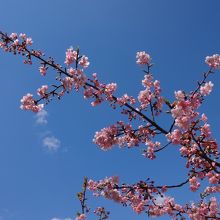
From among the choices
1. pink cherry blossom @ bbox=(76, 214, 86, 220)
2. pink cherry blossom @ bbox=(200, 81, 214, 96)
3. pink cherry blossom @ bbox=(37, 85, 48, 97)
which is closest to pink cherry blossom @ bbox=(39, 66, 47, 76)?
pink cherry blossom @ bbox=(37, 85, 48, 97)

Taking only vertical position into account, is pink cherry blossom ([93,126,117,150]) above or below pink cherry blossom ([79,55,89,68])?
below

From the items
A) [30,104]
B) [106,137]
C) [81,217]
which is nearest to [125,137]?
[106,137]

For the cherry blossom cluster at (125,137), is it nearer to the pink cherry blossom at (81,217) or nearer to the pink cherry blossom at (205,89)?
the pink cherry blossom at (205,89)

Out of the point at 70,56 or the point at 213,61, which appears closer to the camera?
the point at 213,61

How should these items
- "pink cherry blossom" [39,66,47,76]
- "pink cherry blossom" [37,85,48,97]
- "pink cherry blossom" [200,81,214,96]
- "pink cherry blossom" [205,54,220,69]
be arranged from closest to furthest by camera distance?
"pink cherry blossom" [200,81,214,96] < "pink cherry blossom" [205,54,220,69] < "pink cherry blossom" [37,85,48,97] < "pink cherry blossom" [39,66,47,76]

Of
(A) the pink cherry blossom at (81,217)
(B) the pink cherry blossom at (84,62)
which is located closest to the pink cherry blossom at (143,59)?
(B) the pink cherry blossom at (84,62)

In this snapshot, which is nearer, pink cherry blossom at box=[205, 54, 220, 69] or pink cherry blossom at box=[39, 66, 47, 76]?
pink cherry blossom at box=[205, 54, 220, 69]

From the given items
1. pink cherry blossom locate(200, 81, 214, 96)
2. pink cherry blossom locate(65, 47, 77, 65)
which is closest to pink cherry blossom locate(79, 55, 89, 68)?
pink cherry blossom locate(65, 47, 77, 65)

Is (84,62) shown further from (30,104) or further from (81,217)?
(81,217)

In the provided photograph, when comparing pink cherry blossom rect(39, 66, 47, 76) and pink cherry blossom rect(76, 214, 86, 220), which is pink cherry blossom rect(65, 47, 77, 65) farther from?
pink cherry blossom rect(76, 214, 86, 220)

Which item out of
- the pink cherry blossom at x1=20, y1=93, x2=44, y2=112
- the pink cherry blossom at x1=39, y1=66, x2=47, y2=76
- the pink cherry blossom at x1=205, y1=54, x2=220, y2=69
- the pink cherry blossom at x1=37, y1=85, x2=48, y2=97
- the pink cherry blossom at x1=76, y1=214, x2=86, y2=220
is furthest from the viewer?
the pink cherry blossom at x1=76, y1=214, x2=86, y2=220

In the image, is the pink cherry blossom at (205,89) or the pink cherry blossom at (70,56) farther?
the pink cherry blossom at (70,56)

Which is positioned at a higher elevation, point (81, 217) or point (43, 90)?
point (43, 90)

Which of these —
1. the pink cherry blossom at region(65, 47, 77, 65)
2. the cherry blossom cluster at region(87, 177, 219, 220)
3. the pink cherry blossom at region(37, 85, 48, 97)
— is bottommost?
the cherry blossom cluster at region(87, 177, 219, 220)
